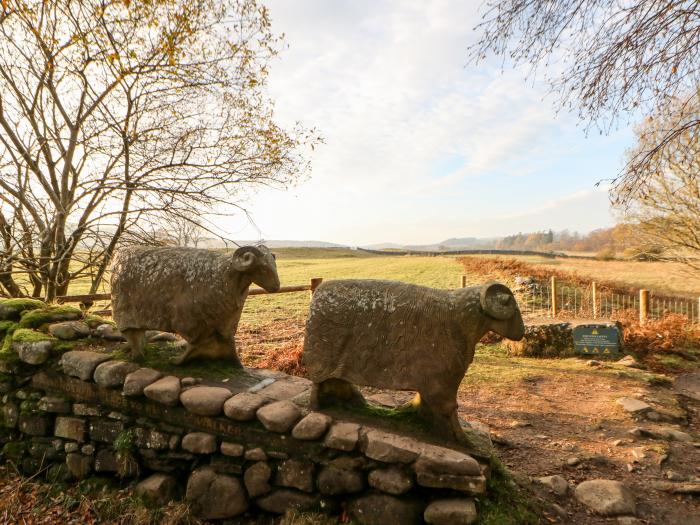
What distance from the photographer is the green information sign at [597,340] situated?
766 centimetres

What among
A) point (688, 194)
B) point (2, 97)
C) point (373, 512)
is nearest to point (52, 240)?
point (2, 97)

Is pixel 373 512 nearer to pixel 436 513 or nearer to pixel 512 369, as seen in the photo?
pixel 436 513

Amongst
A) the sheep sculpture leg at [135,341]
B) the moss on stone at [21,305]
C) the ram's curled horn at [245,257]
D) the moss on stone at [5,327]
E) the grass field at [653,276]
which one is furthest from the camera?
the grass field at [653,276]

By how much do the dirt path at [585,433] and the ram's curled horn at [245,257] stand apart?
3.10 meters

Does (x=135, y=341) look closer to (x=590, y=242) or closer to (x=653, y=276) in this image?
(x=653, y=276)

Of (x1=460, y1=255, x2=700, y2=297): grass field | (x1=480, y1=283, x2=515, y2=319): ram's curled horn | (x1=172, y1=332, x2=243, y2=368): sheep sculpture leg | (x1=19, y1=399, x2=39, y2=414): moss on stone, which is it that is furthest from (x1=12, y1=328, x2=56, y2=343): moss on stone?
(x1=460, y1=255, x2=700, y2=297): grass field

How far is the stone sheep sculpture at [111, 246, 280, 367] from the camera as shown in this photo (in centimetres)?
353

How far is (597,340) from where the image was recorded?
7730mm

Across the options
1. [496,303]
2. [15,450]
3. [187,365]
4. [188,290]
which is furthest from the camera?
[15,450]

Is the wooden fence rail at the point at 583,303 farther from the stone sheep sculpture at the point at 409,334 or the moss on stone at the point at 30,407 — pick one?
the moss on stone at the point at 30,407

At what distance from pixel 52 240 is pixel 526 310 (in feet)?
40.7

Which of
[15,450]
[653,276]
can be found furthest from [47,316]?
[653,276]

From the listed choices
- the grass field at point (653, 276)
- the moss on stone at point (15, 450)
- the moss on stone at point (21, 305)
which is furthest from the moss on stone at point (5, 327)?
the grass field at point (653, 276)

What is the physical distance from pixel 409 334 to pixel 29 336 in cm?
432
